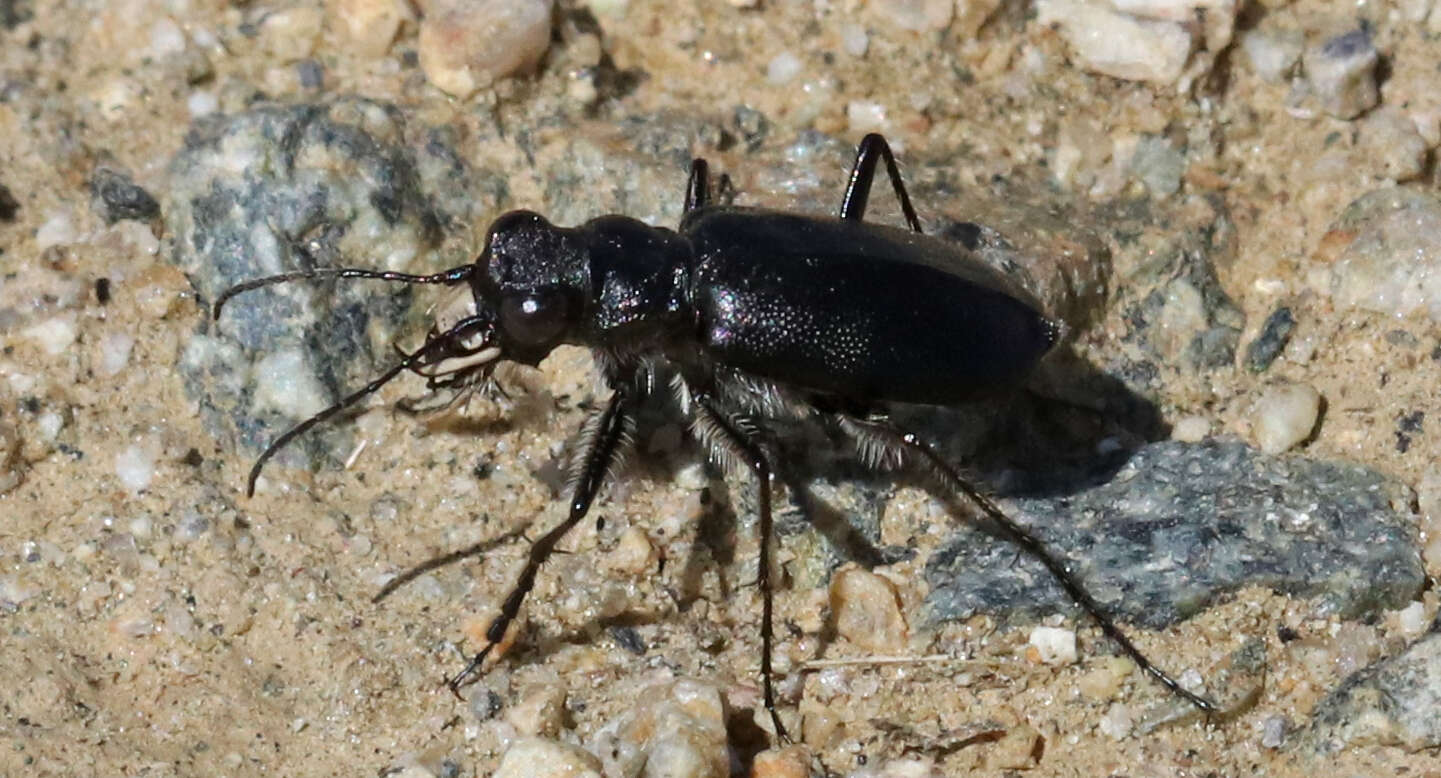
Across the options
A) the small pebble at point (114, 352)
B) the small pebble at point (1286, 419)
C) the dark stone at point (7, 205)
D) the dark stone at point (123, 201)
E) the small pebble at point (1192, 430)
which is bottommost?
the small pebble at point (114, 352)

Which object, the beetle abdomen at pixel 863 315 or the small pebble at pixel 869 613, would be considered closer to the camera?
the beetle abdomen at pixel 863 315

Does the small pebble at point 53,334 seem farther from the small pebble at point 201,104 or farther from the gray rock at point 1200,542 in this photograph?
the gray rock at point 1200,542

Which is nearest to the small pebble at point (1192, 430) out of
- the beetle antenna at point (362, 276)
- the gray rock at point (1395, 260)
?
the gray rock at point (1395, 260)

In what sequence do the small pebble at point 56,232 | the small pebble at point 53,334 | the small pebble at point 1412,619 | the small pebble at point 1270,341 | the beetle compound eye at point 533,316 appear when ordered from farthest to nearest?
the small pebble at point 56,232 < the small pebble at point 1270,341 < the small pebble at point 53,334 < the beetle compound eye at point 533,316 < the small pebble at point 1412,619

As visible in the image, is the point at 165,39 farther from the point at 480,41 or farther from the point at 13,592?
the point at 13,592

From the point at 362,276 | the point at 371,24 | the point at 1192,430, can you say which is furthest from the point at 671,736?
the point at 371,24

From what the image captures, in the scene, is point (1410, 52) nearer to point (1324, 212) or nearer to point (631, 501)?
point (1324, 212)

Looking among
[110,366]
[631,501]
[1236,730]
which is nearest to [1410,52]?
[1236,730]
